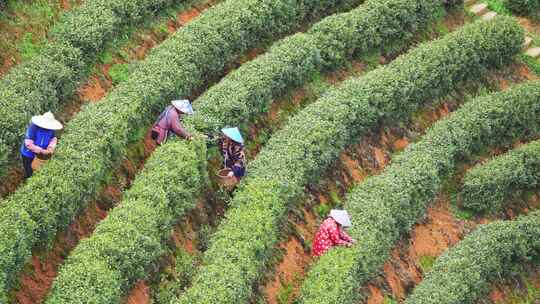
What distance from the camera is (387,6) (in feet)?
58.5

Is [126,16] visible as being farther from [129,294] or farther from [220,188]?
[129,294]

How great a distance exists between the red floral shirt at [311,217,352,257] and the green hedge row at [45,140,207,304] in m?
1.91

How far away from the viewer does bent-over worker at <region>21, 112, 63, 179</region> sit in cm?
1124

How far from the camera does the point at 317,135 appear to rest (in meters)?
14.3

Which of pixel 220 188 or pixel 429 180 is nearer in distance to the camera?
pixel 220 188

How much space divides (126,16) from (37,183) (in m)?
4.79

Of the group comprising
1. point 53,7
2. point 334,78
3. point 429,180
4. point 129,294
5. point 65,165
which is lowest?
point 429,180

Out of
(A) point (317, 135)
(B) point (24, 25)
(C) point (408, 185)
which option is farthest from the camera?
(C) point (408, 185)

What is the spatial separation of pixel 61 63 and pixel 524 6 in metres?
12.8

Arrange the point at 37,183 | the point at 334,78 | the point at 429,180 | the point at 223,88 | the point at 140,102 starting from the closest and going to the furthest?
the point at 37,183 < the point at 140,102 < the point at 223,88 < the point at 429,180 < the point at 334,78

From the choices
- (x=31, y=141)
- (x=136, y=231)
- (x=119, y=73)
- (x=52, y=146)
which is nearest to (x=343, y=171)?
(x=119, y=73)

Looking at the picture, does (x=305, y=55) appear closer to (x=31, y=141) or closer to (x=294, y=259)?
(x=294, y=259)

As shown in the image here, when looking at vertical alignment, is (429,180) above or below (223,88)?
below

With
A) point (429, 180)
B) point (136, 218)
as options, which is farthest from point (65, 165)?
point (429, 180)
